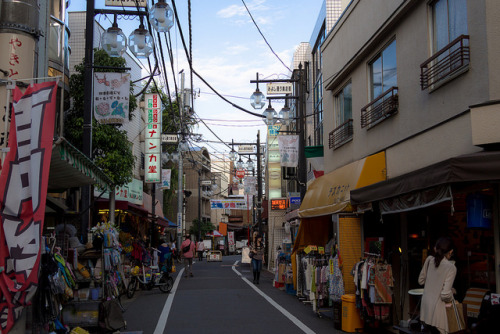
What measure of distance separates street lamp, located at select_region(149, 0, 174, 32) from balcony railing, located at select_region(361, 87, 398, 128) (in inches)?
193

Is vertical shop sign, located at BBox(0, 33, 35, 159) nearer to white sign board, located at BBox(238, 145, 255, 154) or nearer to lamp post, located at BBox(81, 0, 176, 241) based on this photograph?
lamp post, located at BBox(81, 0, 176, 241)

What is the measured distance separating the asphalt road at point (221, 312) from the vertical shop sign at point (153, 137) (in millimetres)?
9400

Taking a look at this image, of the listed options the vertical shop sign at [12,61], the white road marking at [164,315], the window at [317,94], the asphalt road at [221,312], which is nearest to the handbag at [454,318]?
the asphalt road at [221,312]

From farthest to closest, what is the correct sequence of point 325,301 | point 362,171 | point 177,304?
point 177,304
point 325,301
point 362,171

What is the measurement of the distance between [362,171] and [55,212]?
750cm

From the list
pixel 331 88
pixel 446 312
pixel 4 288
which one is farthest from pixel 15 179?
pixel 331 88

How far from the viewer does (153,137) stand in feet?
90.2

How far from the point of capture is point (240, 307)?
48.0 feet

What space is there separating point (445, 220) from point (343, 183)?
3.51 m

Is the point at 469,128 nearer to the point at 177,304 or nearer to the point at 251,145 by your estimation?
the point at 177,304

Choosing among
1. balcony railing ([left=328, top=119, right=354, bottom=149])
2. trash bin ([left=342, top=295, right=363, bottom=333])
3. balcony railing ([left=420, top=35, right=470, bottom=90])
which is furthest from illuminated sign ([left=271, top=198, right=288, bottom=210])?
balcony railing ([left=420, top=35, right=470, bottom=90])

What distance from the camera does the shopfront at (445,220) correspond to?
7.01m

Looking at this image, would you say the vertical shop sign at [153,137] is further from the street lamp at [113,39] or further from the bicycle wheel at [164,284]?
the street lamp at [113,39]

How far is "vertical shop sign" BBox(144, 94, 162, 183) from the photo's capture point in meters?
26.9
